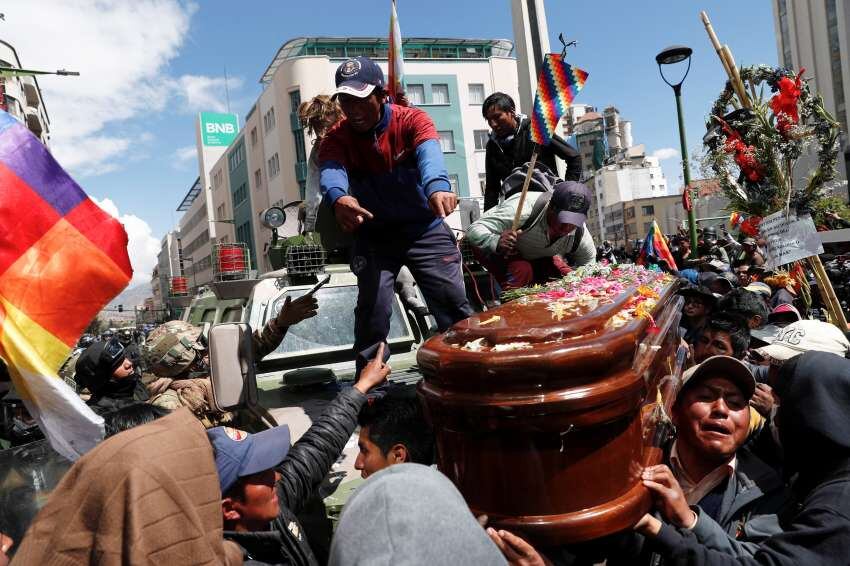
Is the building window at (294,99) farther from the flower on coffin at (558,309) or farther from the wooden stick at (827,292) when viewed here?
the flower on coffin at (558,309)

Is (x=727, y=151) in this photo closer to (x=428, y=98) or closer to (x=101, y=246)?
Answer: (x=101, y=246)

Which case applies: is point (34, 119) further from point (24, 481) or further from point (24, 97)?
point (24, 481)

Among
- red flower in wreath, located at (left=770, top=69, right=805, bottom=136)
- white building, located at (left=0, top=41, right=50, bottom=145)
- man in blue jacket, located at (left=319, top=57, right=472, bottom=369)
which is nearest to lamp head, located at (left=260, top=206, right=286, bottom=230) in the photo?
man in blue jacket, located at (left=319, top=57, right=472, bottom=369)

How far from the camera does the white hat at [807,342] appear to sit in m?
3.18

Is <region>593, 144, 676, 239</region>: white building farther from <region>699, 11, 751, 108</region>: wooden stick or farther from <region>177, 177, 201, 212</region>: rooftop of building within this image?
<region>699, 11, 751, 108</region>: wooden stick

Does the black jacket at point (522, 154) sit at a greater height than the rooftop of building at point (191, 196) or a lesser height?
lesser

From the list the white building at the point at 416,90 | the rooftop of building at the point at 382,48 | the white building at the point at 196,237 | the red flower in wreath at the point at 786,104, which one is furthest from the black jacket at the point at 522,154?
the white building at the point at 196,237

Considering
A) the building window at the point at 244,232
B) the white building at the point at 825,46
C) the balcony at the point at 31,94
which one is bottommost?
the building window at the point at 244,232

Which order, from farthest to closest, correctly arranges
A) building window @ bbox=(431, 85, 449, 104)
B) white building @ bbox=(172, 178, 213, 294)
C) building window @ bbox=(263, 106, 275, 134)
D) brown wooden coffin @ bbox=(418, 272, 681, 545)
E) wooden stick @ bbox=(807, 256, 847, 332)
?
white building @ bbox=(172, 178, 213, 294) → building window @ bbox=(263, 106, 275, 134) → building window @ bbox=(431, 85, 449, 104) → wooden stick @ bbox=(807, 256, 847, 332) → brown wooden coffin @ bbox=(418, 272, 681, 545)

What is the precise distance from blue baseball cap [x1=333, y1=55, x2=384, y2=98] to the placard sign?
3333 millimetres

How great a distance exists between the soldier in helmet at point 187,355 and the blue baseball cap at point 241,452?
62.0 inches

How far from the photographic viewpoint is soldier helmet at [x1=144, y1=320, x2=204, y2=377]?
11.8ft

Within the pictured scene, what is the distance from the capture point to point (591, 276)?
306 centimetres

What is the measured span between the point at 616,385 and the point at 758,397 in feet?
4.47
